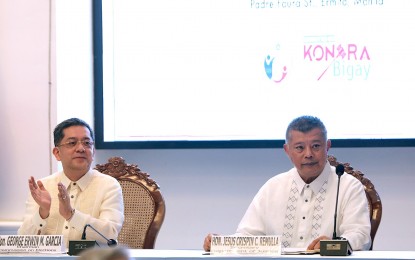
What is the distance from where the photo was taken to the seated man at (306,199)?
4180 mm

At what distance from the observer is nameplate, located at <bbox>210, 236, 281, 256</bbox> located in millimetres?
3504

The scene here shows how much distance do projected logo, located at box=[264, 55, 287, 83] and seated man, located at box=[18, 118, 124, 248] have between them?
1.75m

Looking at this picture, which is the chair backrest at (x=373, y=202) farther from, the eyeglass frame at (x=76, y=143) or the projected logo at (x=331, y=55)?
the projected logo at (x=331, y=55)

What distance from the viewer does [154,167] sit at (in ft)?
20.2

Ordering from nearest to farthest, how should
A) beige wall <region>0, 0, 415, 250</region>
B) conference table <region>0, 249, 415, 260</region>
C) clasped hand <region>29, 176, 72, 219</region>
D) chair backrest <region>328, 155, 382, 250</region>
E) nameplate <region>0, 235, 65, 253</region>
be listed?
conference table <region>0, 249, 415, 260</region>, nameplate <region>0, 235, 65, 253</region>, clasped hand <region>29, 176, 72, 219</region>, chair backrest <region>328, 155, 382, 250</region>, beige wall <region>0, 0, 415, 250</region>

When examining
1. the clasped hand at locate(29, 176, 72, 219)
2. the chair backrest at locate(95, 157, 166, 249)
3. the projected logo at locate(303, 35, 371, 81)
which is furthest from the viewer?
the projected logo at locate(303, 35, 371, 81)

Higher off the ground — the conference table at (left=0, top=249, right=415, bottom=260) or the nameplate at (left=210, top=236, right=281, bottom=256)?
the nameplate at (left=210, top=236, right=281, bottom=256)

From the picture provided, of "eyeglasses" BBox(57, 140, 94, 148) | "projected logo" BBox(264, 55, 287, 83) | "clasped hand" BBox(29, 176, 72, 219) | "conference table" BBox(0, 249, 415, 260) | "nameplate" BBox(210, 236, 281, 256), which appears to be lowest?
"conference table" BBox(0, 249, 415, 260)

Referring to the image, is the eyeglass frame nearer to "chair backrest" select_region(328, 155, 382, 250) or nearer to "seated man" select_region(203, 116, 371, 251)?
"seated man" select_region(203, 116, 371, 251)

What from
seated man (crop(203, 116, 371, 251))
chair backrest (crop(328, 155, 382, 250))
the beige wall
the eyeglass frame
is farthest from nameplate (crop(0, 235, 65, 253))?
the beige wall

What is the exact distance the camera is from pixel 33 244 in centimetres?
368

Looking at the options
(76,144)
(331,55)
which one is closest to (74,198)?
(76,144)

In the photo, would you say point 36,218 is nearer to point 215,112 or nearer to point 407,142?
point 215,112

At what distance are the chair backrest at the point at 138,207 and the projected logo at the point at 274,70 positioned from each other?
142 cm
